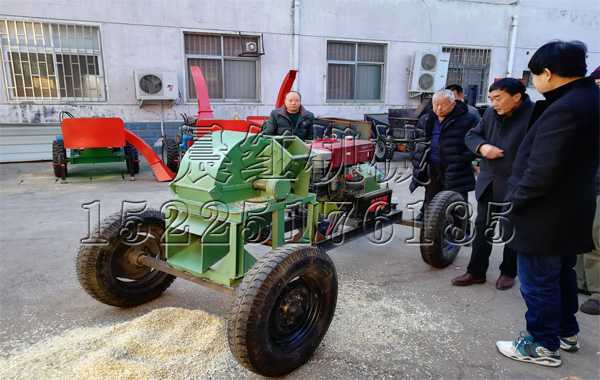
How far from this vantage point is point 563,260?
2346 mm

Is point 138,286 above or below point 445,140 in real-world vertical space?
below

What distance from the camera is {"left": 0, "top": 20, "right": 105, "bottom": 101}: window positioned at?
26.8 feet

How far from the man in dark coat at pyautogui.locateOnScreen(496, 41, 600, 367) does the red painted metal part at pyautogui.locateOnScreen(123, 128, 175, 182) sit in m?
6.11

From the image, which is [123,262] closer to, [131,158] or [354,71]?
[131,158]

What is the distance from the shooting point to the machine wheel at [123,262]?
260 cm

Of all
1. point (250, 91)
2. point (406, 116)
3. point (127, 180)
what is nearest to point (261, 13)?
point (250, 91)

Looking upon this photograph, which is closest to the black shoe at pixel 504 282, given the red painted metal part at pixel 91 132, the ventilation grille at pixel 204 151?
the ventilation grille at pixel 204 151

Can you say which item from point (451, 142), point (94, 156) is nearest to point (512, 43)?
point (451, 142)

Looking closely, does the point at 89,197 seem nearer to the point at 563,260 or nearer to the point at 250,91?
the point at 250,91

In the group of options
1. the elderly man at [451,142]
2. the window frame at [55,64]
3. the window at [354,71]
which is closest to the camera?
the elderly man at [451,142]

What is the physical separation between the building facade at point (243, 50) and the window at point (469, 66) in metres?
0.03

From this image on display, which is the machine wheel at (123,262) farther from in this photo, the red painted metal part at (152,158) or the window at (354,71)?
the window at (354,71)

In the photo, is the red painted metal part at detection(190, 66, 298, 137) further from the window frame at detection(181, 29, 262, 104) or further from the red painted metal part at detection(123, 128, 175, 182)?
the window frame at detection(181, 29, 262, 104)

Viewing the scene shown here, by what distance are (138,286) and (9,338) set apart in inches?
29.5
